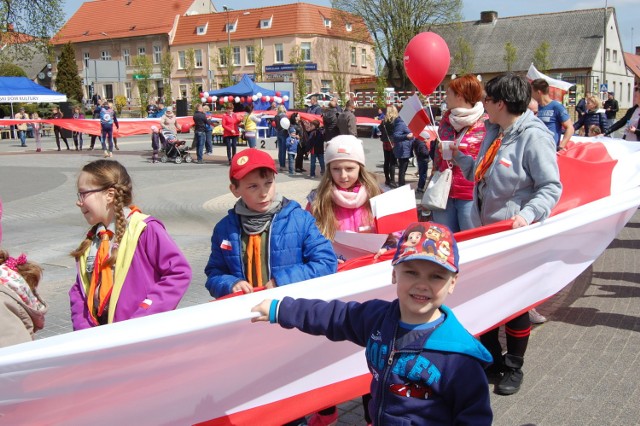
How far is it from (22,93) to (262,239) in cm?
3546

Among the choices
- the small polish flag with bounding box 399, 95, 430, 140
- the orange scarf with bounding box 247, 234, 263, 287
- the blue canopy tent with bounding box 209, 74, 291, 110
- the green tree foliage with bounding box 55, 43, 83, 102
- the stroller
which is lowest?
the stroller

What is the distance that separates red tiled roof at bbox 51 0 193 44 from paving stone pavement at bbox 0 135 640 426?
71.6 meters

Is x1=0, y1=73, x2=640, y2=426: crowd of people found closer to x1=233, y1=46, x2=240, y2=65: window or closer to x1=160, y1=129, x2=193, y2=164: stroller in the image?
x1=160, y1=129, x2=193, y2=164: stroller

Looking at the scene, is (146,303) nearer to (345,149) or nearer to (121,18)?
(345,149)

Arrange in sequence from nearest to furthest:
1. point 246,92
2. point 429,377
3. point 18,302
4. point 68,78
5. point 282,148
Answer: point 429,377 → point 18,302 → point 282,148 → point 246,92 → point 68,78

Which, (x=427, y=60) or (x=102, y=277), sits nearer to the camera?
Result: (x=102, y=277)

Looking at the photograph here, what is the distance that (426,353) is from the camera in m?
2.30

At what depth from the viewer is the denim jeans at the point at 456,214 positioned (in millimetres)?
5520

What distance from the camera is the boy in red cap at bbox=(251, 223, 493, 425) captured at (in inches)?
88.4

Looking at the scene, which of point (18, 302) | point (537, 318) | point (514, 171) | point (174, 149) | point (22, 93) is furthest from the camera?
point (22, 93)

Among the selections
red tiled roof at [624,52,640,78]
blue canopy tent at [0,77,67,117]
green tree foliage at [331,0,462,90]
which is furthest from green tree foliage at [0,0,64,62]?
red tiled roof at [624,52,640,78]

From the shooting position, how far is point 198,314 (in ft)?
8.92

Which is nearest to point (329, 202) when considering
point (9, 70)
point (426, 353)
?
point (426, 353)

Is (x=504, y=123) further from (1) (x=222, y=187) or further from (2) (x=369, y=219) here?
(1) (x=222, y=187)
